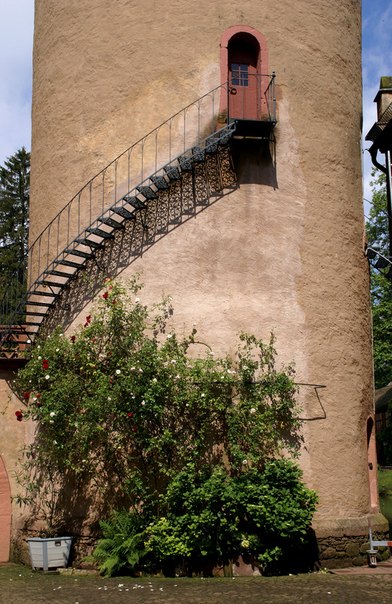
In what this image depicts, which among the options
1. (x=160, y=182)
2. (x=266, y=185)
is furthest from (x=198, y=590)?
(x=266, y=185)

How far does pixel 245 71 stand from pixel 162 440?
23.1 ft

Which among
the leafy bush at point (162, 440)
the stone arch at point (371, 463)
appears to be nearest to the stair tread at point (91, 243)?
the leafy bush at point (162, 440)

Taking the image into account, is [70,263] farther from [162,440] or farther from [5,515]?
[5,515]

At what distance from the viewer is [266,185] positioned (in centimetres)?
1320

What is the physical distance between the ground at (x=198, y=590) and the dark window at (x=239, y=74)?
868 centimetres

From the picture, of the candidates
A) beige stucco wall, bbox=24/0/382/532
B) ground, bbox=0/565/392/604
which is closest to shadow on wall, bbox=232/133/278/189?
beige stucco wall, bbox=24/0/382/532

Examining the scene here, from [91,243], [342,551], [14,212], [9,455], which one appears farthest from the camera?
[14,212]

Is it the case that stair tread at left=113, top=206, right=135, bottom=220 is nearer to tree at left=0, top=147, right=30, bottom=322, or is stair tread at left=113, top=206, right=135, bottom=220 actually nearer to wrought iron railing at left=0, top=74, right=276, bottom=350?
wrought iron railing at left=0, top=74, right=276, bottom=350

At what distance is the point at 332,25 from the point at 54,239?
6764 millimetres

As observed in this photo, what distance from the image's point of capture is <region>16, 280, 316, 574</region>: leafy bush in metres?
11.1

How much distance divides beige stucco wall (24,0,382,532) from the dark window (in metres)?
0.51

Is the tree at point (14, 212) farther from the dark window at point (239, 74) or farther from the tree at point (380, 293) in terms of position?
the dark window at point (239, 74)

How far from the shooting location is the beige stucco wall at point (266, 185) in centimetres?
1267

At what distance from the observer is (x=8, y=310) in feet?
46.8
